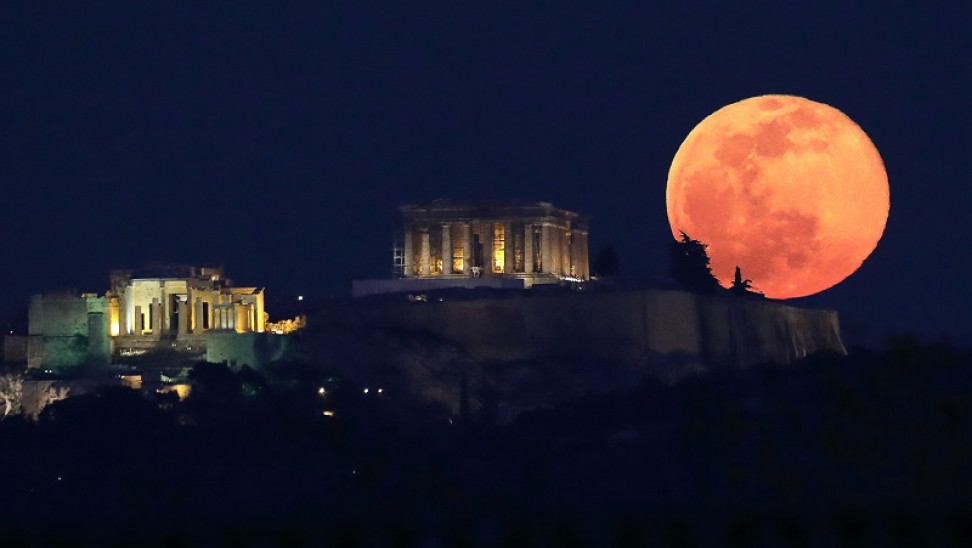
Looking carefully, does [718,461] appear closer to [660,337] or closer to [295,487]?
[660,337]

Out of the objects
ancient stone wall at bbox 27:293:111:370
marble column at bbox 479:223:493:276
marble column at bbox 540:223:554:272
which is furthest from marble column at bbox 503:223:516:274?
ancient stone wall at bbox 27:293:111:370

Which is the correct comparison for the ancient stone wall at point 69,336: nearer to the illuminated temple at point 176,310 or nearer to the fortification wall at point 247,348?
the illuminated temple at point 176,310

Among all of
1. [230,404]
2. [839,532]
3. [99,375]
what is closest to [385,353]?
[230,404]

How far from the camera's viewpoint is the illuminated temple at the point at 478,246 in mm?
74500

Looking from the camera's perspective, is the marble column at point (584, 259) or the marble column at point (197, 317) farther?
the marble column at point (584, 259)

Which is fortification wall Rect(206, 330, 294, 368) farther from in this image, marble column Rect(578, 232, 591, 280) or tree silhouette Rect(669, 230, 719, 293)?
marble column Rect(578, 232, 591, 280)

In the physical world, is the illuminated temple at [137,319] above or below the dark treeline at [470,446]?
above

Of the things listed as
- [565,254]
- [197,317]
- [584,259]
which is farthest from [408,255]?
[197,317]

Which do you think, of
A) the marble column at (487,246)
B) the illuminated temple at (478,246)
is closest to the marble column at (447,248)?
the illuminated temple at (478,246)

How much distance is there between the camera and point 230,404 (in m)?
62.7

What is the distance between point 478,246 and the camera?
250ft

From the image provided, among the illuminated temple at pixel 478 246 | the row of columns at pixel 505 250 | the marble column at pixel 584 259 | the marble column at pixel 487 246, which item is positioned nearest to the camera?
the illuminated temple at pixel 478 246

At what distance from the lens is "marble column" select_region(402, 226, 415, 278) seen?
252 feet

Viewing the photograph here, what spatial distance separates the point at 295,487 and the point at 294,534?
4816 cm
